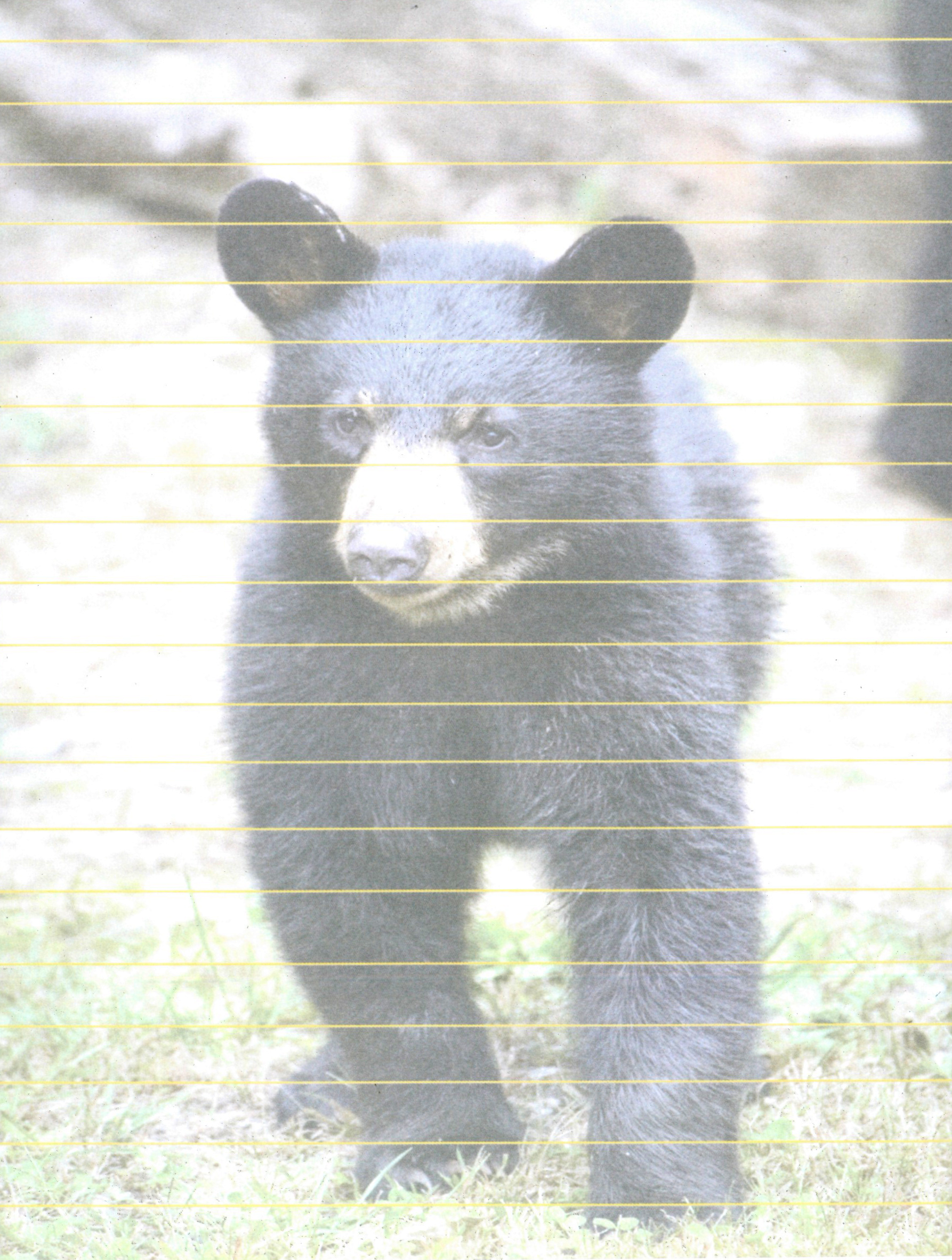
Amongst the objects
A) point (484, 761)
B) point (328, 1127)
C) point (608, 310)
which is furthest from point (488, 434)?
point (328, 1127)

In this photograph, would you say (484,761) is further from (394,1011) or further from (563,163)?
(563,163)

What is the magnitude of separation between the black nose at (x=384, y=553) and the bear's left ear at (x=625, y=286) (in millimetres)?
697

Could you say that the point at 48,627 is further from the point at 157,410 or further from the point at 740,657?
the point at 740,657

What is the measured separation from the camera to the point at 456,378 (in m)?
2.98

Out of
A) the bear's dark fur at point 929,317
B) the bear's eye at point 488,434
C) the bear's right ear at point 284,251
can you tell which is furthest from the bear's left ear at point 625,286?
the bear's dark fur at point 929,317

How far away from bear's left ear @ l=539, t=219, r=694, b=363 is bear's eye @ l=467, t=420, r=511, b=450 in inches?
12.6

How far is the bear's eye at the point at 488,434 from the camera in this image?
2.99 meters

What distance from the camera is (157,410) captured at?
6863 millimetres

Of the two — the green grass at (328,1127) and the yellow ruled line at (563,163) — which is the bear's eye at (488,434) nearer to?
the green grass at (328,1127)

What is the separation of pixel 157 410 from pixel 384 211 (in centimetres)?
159

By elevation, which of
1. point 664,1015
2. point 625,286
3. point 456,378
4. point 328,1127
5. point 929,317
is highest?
point 625,286

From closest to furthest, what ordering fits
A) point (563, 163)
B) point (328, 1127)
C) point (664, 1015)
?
1. point (664, 1015)
2. point (328, 1127)
3. point (563, 163)

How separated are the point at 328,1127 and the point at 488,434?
5.15 feet

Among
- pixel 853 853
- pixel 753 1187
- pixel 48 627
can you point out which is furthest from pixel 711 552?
pixel 48 627
